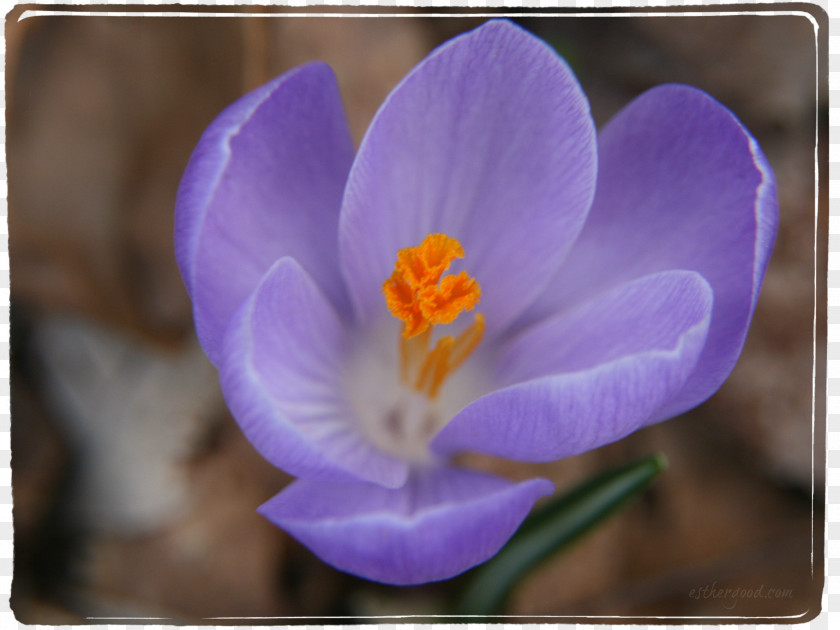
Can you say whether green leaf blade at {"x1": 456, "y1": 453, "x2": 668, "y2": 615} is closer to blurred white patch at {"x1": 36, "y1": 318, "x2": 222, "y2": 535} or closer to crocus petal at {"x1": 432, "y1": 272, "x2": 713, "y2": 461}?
crocus petal at {"x1": 432, "y1": 272, "x2": 713, "y2": 461}

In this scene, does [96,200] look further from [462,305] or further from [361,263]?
[462,305]

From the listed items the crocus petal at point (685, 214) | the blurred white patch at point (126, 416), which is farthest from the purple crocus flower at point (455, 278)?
the blurred white patch at point (126, 416)

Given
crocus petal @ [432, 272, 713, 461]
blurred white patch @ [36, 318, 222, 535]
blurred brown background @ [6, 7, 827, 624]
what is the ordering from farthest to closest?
1. blurred white patch @ [36, 318, 222, 535]
2. blurred brown background @ [6, 7, 827, 624]
3. crocus petal @ [432, 272, 713, 461]

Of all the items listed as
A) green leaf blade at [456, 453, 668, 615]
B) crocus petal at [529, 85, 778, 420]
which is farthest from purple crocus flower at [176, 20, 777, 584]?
green leaf blade at [456, 453, 668, 615]

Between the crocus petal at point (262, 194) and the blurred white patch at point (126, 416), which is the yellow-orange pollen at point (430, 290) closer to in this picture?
the crocus petal at point (262, 194)

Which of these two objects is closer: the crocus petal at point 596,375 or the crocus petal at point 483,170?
the crocus petal at point 596,375

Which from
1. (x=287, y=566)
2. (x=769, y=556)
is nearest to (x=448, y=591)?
(x=287, y=566)
